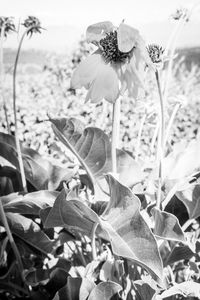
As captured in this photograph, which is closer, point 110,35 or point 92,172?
point 110,35

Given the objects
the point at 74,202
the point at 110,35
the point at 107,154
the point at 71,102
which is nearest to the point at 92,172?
the point at 107,154

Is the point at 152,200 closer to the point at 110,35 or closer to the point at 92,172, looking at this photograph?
the point at 92,172

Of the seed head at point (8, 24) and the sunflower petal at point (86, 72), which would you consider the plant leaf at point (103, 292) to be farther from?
the seed head at point (8, 24)

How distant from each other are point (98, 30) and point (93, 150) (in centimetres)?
36

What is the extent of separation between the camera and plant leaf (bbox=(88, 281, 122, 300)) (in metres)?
0.91

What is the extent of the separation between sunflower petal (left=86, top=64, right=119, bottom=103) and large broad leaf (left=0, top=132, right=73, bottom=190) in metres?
0.35

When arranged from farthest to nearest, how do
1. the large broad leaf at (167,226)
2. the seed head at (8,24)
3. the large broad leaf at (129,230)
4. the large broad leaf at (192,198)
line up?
1. the seed head at (8,24)
2. the large broad leaf at (192,198)
3. the large broad leaf at (167,226)
4. the large broad leaf at (129,230)

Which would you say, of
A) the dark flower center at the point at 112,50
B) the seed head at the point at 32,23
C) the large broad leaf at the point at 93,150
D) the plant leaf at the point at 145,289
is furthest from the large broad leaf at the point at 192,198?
the seed head at the point at 32,23

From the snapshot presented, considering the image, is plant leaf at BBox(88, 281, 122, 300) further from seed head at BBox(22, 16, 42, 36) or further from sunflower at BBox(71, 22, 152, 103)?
seed head at BBox(22, 16, 42, 36)

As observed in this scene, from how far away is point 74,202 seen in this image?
843 millimetres

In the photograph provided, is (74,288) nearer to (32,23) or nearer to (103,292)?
(103,292)

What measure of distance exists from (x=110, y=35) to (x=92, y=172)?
41cm

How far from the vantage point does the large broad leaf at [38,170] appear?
1.16 meters

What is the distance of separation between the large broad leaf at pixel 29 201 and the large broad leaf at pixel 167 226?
261 millimetres
